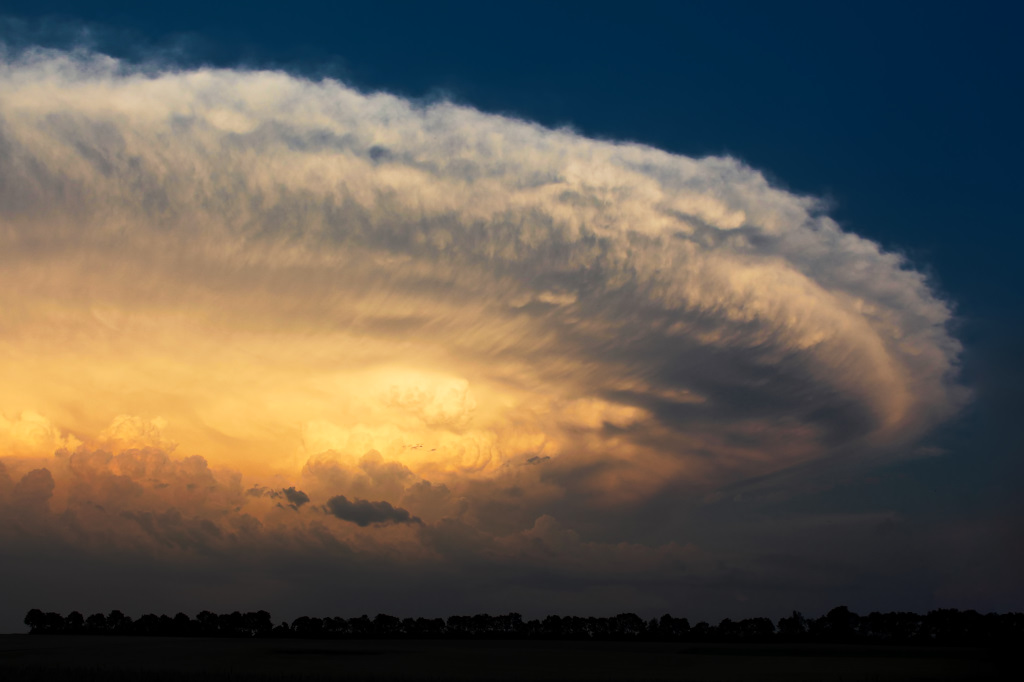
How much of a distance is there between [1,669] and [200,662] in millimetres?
34838

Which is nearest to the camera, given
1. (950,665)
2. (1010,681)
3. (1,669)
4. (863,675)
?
(1,669)

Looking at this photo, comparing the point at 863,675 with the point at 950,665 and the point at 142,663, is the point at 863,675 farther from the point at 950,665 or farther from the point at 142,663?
the point at 142,663

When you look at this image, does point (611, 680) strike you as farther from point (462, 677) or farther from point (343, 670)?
point (343, 670)

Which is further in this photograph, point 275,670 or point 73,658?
point 73,658

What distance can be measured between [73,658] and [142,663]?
57.0 ft

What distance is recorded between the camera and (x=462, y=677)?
110 m

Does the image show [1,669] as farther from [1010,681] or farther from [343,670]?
[1010,681]

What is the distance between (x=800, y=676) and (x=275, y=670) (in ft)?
266

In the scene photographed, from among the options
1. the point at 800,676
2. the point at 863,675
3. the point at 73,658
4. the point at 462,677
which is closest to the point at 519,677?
the point at 462,677

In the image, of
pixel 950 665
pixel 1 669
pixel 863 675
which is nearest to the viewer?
pixel 1 669

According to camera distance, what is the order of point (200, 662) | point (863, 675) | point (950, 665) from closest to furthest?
1. point (863, 675)
2. point (200, 662)
3. point (950, 665)

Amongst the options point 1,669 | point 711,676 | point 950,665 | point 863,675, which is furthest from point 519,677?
point 950,665

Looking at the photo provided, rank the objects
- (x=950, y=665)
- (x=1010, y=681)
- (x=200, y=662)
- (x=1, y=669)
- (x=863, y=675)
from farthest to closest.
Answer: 1. (x=950, y=665)
2. (x=200, y=662)
3. (x=863, y=675)
4. (x=1010, y=681)
5. (x=1, y=669)

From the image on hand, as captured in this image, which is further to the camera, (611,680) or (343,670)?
(343,670)
